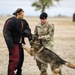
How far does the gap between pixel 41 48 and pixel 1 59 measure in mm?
4920

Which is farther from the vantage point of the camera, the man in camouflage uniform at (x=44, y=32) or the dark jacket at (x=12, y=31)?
the man in camouflage uniform at (x=44, y=32)

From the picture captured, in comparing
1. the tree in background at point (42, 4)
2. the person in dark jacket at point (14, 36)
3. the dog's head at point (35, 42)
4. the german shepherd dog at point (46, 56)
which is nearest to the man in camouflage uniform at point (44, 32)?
the dog's head at point (35, 42)

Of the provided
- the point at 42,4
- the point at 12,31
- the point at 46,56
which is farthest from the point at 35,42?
the point at 42,4

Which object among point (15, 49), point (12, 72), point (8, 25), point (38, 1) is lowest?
point (38, 1)

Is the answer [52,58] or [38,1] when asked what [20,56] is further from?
[38,1]

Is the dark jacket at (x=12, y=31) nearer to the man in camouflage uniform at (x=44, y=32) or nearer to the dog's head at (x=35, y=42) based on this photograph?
the dog's head at (x=35, y=42)

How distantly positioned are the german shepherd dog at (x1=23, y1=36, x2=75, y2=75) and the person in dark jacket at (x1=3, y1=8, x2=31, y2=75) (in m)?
0.30

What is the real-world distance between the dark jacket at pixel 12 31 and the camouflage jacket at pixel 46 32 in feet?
1.29

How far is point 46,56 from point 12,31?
3.46 feet

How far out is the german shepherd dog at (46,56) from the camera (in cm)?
862

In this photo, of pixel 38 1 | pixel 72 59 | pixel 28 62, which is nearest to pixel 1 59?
pixel 28 62

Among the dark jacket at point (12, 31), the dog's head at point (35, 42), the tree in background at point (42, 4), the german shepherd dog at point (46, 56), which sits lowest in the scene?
the tree in background at point (42, 4)

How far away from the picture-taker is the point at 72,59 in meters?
14.1

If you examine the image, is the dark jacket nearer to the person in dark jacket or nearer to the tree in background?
the person in dark jacket
